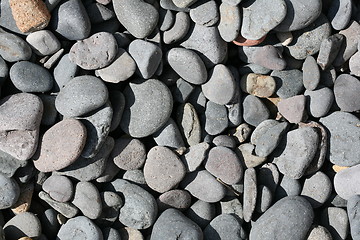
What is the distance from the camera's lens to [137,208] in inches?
56.6

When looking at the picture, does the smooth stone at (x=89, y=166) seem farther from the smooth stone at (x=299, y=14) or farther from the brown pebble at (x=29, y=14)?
the smooth stone at (x=299, y=14)

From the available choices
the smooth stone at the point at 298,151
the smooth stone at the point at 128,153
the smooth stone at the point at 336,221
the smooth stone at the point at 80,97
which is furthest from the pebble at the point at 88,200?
the smooth stone at the point at 336,221

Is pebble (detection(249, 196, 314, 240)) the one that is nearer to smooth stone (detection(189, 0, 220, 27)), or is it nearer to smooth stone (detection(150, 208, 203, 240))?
smooth stone (detection(150, 208, 203, 240))

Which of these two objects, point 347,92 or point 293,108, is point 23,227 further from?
point 347,92

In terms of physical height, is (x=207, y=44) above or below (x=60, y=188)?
above

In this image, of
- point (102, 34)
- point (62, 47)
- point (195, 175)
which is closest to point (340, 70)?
point (195, 175)

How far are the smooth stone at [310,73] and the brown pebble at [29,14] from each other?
31.7 inches

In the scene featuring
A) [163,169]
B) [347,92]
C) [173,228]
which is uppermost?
[347,92]

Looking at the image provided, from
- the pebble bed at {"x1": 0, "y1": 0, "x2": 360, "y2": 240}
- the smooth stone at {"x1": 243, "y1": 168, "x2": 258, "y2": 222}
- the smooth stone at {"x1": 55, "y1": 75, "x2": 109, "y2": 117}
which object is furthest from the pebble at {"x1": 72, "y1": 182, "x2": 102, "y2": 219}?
the smooth stone at {"x1": 243, "y1": 168, "x2": 258, "y2": 222}

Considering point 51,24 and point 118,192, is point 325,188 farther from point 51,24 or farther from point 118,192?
point 51,24

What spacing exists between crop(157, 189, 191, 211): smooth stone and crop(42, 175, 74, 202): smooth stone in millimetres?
278

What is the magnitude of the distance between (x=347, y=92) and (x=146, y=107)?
64 centimetres

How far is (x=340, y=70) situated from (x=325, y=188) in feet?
1.29

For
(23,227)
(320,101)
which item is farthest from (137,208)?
(320,101)
